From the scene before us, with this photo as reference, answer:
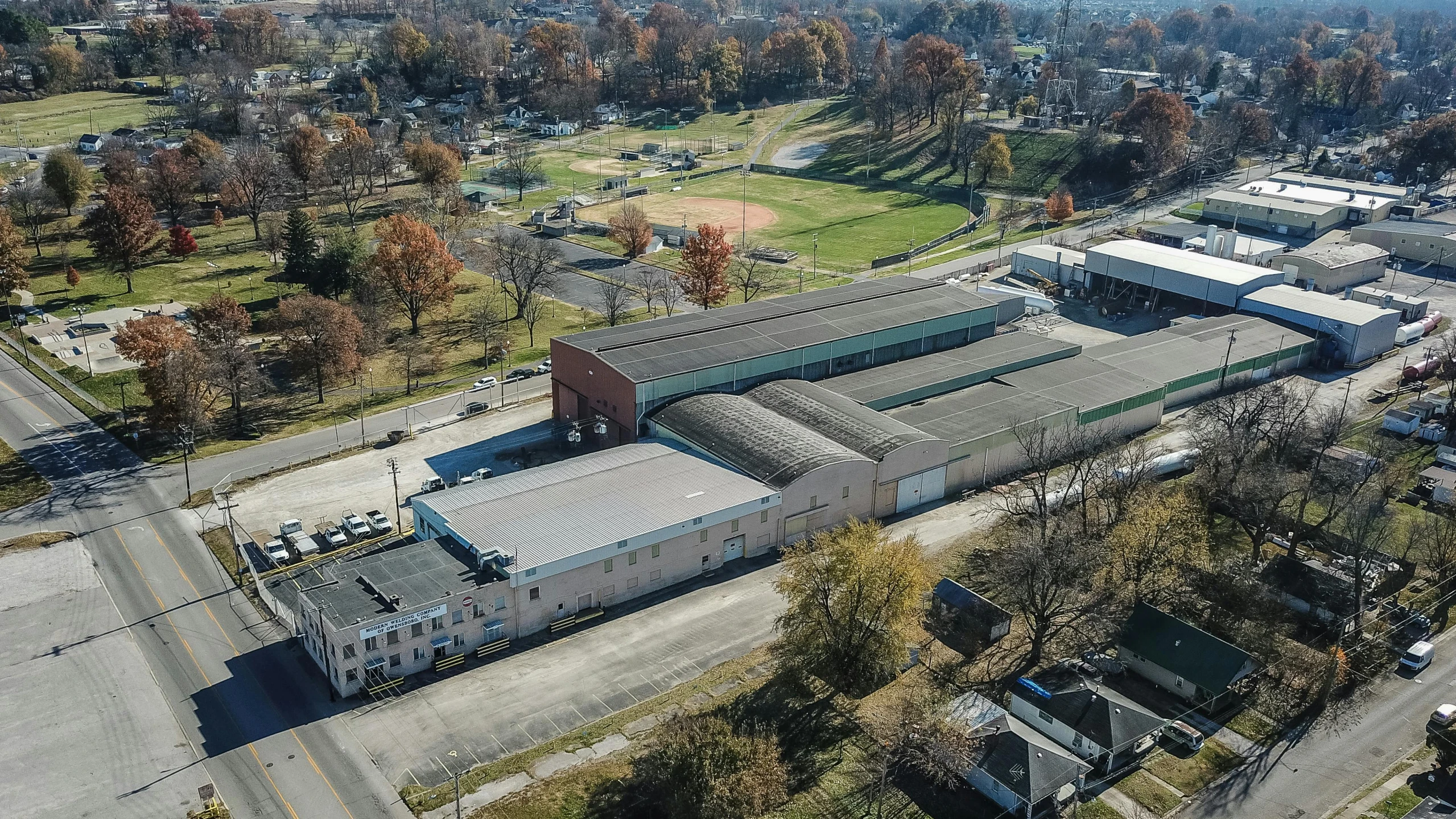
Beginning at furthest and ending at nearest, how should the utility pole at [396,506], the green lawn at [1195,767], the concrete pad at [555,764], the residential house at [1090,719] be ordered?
the utility pole at [396,506]
the residential house at [1090,719]
the green lawn at [1195,767]
the concrete pad at [555,764]

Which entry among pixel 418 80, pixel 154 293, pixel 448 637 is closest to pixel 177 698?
pixel 448 637

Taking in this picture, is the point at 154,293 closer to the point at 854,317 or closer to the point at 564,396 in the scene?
the point at 564,396

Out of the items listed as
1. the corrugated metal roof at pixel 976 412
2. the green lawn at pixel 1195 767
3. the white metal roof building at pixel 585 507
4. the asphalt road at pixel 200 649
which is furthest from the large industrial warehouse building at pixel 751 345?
the green lawn at pixel 1195 767

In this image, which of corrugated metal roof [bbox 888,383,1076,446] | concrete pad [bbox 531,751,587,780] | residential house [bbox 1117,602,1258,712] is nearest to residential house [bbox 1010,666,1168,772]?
residential house [bbox 1117,602,1258,712]

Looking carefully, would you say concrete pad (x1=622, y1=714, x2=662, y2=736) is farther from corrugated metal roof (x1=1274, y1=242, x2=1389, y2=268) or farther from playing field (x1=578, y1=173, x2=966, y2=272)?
corrugated metal roof (x1=1274, y1=242, x2=1389, y2=268)

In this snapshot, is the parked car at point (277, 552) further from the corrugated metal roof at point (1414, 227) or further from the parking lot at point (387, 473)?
the corrugated metal roof at point (1414, 227)

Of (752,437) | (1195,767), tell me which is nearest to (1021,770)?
(1195,767)
